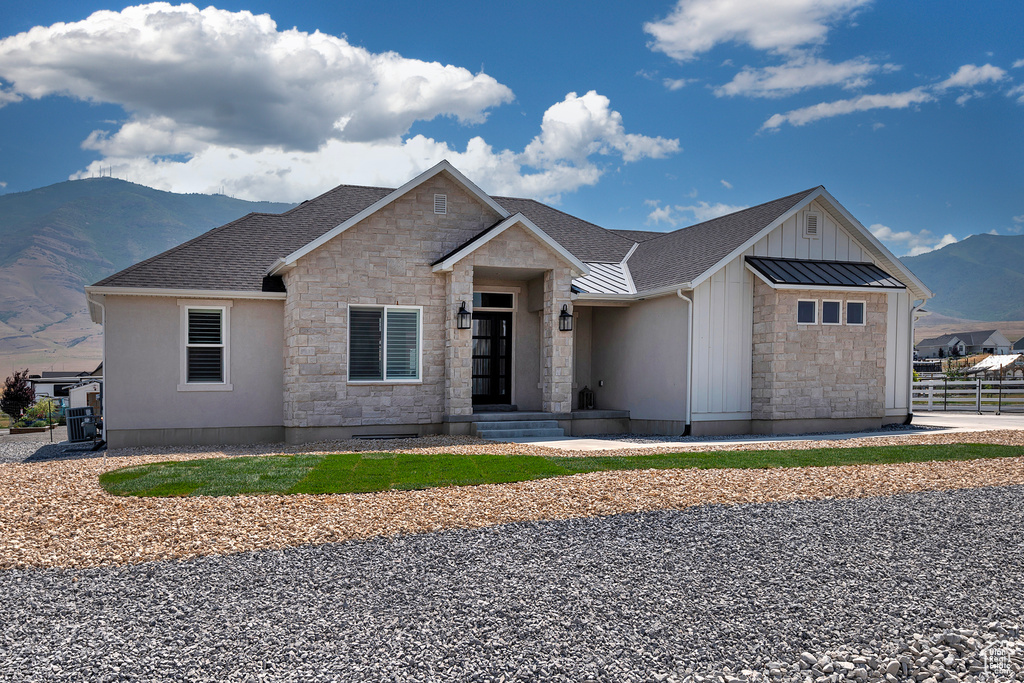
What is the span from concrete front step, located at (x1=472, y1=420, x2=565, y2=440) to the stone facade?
0.42m

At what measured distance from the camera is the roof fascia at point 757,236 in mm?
14930

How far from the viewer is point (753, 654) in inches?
157

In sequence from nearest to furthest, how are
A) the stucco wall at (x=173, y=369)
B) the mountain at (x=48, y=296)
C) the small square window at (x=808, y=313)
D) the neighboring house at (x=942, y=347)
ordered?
1. the stucco wall at (x=173, y=369)
2. the small square window at (x=808, y=313)
3. the neighboring house at (x=942, y=347)
4. the mountain at (x=48, y=296)

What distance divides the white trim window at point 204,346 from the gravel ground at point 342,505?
411cm

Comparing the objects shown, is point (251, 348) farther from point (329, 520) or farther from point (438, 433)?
point (329, 520)

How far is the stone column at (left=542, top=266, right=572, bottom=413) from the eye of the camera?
49.2 feet

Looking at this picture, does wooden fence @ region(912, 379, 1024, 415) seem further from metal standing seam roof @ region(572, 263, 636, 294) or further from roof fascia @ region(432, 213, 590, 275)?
roof fascia @ region(432, 213, 590, 275)

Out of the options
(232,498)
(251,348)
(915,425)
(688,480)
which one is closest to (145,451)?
(251,348)

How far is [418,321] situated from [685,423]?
229 inches

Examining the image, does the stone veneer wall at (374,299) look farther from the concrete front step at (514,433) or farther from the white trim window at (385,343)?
the concrete front step at (514,433)

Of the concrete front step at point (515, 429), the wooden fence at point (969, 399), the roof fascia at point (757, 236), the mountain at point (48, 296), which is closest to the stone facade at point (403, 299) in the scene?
the concrete front step at point (515, 429)

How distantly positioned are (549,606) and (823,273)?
42.9 ft

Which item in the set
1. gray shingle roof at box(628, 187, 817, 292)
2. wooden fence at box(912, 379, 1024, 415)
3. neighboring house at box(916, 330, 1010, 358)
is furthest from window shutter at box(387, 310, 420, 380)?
neighboring house at box(916, 330, 1010, 358)

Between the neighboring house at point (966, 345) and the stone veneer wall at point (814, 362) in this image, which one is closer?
the stone veneer wall at point (814, 362)
